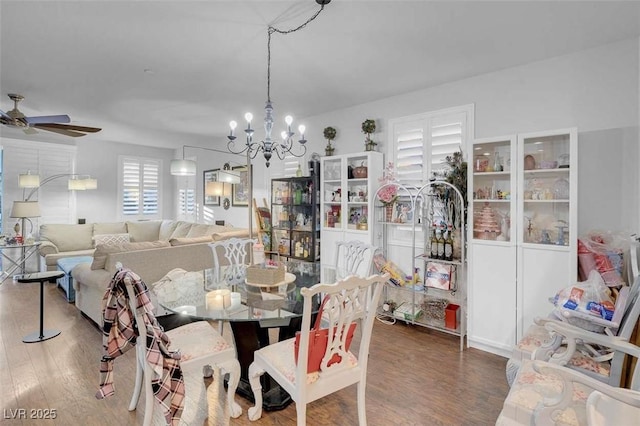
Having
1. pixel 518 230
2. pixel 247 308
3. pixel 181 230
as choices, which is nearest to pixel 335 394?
pixel 247 308

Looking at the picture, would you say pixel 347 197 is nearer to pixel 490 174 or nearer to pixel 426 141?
pixel 426 141

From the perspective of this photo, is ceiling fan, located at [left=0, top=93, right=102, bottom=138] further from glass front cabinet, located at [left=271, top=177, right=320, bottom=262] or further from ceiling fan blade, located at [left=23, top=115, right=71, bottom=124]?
glass front cabinet, located at [left=271, top=177, right=320, bottom=262]

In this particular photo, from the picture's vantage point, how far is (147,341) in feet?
5.52

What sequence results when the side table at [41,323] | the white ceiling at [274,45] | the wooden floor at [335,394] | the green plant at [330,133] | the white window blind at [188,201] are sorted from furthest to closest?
the white window blind at [188,201] < the green plant at [330,133] < the side table at [41,323] < the white ceiling at [274,45] < the wooden floor at [335,394]

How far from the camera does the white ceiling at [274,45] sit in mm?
2273

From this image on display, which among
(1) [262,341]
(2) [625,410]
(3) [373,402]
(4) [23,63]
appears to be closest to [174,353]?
(1) [262,341]

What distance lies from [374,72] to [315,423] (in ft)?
10.3

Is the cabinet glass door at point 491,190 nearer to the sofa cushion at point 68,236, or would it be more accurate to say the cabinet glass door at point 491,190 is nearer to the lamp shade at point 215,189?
the lamp shade at point 215,189

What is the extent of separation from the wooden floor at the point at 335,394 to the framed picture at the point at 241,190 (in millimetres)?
3374

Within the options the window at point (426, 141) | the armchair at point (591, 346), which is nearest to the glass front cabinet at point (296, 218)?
the window at point (426, 141)

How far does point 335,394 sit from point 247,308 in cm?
98

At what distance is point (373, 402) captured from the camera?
2.26 metres

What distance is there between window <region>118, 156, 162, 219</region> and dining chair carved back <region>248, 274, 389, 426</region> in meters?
6.81

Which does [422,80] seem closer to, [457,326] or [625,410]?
[457,326]
